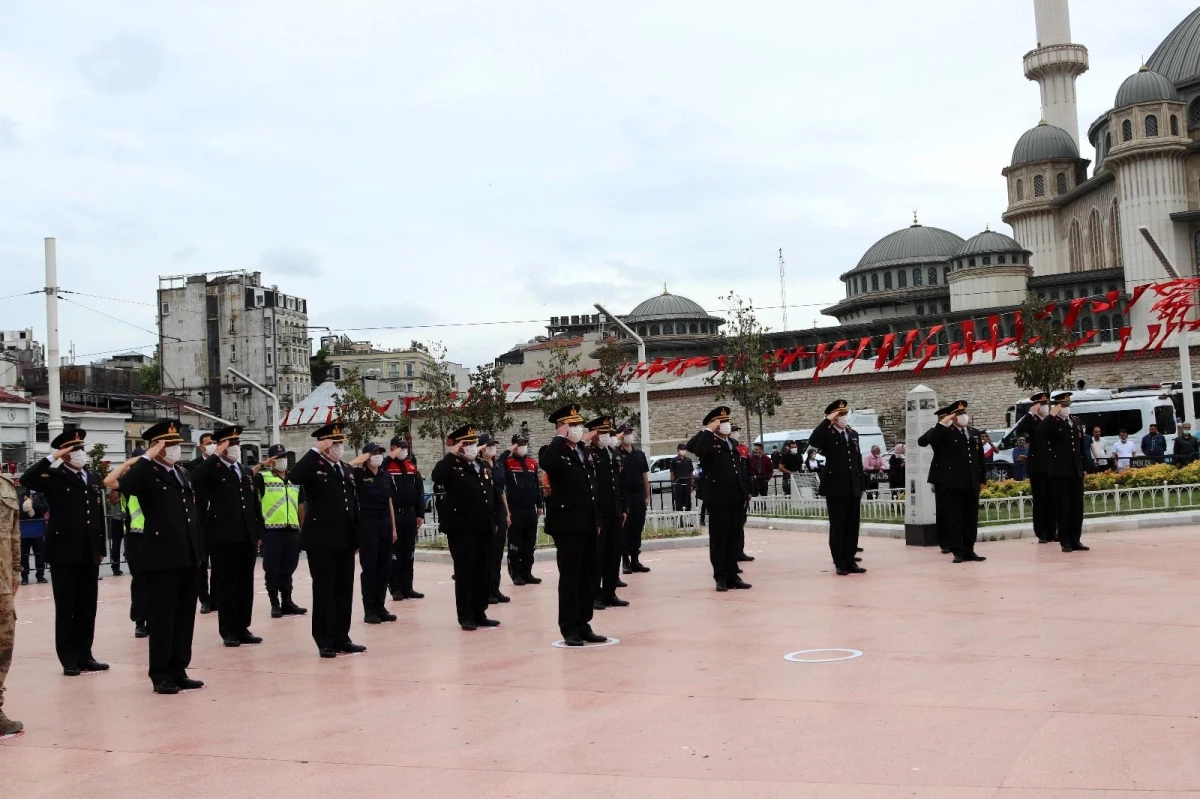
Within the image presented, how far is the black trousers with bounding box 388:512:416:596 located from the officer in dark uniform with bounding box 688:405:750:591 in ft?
10.1

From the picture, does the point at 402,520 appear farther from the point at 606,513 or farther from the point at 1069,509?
the point at 1069,509

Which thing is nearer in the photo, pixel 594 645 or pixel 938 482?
pixel 594 645

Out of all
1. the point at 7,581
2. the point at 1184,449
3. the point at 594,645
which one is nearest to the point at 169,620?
the point at 7,581

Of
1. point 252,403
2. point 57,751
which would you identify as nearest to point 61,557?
point 57,751

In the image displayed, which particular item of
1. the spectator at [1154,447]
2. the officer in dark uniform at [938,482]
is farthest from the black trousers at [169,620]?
the spectator at [1154,447]

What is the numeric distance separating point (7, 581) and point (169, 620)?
1.25m

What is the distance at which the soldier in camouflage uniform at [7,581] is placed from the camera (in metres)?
6.97

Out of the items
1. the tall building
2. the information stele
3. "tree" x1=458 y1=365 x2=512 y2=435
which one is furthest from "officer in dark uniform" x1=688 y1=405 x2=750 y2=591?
the tall building

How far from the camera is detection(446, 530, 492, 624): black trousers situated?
10469 mm

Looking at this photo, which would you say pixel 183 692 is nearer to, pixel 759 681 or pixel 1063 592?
pixel 759 681

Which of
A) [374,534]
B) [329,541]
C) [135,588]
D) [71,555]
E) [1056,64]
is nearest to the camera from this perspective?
[71,555]

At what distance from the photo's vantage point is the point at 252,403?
3086 inches

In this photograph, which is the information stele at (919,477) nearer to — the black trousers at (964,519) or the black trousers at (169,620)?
the black trousers at (964,519)

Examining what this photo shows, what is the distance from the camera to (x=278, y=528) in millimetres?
12445
